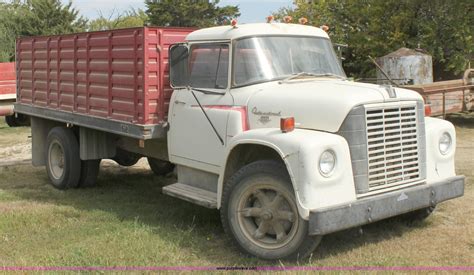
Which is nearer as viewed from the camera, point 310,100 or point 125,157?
point 310,100

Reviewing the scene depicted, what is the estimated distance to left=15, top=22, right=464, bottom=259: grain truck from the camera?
490 cm

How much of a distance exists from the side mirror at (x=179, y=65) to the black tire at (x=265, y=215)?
1381 mm

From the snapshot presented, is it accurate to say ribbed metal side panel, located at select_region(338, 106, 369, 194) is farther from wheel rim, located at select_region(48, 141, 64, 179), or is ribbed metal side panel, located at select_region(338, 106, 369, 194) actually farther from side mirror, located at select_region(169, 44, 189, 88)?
wheel rim, located at select_region(48, 141, 64, 179)

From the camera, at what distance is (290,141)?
191 inches

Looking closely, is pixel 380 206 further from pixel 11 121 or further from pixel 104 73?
pixel 11 121

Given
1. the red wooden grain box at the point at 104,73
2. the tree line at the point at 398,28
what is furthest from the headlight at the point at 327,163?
the tree line at the point at 398,28

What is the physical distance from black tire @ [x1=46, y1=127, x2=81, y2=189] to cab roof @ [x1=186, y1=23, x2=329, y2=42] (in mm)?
3035

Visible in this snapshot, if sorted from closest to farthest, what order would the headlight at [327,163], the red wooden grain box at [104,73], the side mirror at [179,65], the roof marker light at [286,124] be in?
the headlight at [327,163], the roof marker light at [286,124], the side mirror at [179,65], the red wooden grain box at [104,73]

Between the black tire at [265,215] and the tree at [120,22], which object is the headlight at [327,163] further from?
the tree at [120,22]

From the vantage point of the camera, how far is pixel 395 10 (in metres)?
19.6

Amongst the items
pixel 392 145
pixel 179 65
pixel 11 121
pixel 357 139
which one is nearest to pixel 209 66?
pixel 179 65

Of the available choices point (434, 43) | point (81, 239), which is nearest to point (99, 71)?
point (81, 239)

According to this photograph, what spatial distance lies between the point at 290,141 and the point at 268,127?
640 millimetres

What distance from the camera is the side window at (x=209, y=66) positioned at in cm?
602
